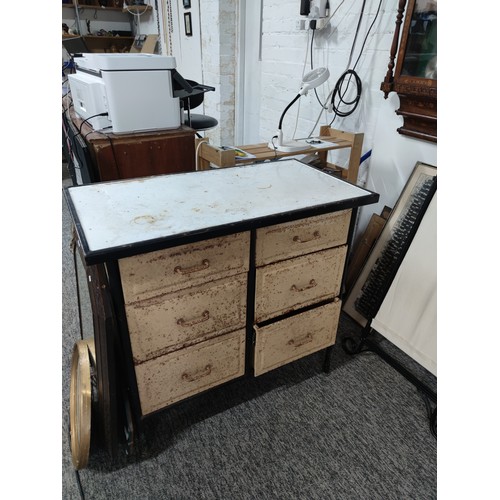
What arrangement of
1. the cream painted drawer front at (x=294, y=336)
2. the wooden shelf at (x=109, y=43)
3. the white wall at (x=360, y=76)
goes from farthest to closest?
the wooden shelf at (x=109, y=43) → the white wall at (x=360, y=76) → the cream painted drawer front at (x=294, y=336)

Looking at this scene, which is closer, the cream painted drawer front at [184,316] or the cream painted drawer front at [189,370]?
the cream painted drawer front at [184,316]

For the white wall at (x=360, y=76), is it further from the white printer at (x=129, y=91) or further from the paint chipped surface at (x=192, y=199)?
the white printer at (x=129, y=91)

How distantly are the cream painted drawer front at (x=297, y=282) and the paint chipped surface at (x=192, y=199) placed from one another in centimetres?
21

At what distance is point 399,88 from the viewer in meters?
1.61

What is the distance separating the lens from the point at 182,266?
0.98m

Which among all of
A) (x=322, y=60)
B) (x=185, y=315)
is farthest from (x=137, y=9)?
(x=185, y=315)

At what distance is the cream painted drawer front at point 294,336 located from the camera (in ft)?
4.20

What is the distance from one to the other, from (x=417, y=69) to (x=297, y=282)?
1086 mm

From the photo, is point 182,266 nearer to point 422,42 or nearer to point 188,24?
point 422,42

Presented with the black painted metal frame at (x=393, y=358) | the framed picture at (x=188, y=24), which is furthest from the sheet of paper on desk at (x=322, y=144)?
the framed picture at (x=188, y=24)

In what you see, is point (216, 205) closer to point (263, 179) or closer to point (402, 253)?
point (263, 179)

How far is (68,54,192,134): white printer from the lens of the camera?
4.86 ft

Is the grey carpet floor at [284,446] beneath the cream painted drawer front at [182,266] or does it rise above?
beneath

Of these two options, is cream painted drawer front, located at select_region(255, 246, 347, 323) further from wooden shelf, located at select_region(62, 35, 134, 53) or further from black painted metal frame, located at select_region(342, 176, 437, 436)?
wooden shelf, located at select_region(62, 35, 134, 53)
